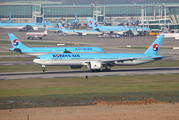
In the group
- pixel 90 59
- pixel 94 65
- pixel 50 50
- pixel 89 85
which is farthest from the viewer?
pixel 50 50

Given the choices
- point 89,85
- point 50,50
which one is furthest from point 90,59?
point 50,50

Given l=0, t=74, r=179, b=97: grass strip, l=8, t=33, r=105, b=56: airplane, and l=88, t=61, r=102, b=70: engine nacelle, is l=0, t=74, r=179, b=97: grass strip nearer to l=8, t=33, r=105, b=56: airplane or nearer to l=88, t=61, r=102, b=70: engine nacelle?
l=88, t=61, r=102, b=70: engine nacelle

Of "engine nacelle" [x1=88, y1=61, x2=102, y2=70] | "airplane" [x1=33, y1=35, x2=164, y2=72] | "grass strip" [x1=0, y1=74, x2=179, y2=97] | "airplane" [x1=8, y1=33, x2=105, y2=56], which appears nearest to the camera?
"grass strip" [x1=0, y1=74, x2=179, y2=97]

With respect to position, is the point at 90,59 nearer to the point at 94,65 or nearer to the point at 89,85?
the point at 94,65

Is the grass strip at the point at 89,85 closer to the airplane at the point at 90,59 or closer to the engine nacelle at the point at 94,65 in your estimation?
the engine nacelle at the point at 94,65

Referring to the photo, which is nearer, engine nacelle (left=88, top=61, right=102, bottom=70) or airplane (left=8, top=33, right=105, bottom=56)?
engine nacelle (left=88, top=61, right=102, bottom=70)

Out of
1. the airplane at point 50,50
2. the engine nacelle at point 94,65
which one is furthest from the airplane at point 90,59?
the airplane at point 50,50

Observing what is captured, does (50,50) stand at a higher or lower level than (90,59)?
higher

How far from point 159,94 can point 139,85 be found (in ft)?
24.5

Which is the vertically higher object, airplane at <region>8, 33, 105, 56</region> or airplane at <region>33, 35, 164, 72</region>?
airplane at <region>8, 33, 105, 56</region>

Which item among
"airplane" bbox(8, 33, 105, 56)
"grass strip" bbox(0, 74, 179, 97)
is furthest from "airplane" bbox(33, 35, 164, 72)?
"airplane" bbox(8, 33, 105, 56)

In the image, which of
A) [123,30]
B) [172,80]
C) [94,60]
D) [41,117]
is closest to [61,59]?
[94,60]

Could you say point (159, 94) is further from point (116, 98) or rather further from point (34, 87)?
point (34, 87)

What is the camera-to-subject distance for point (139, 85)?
149ft
